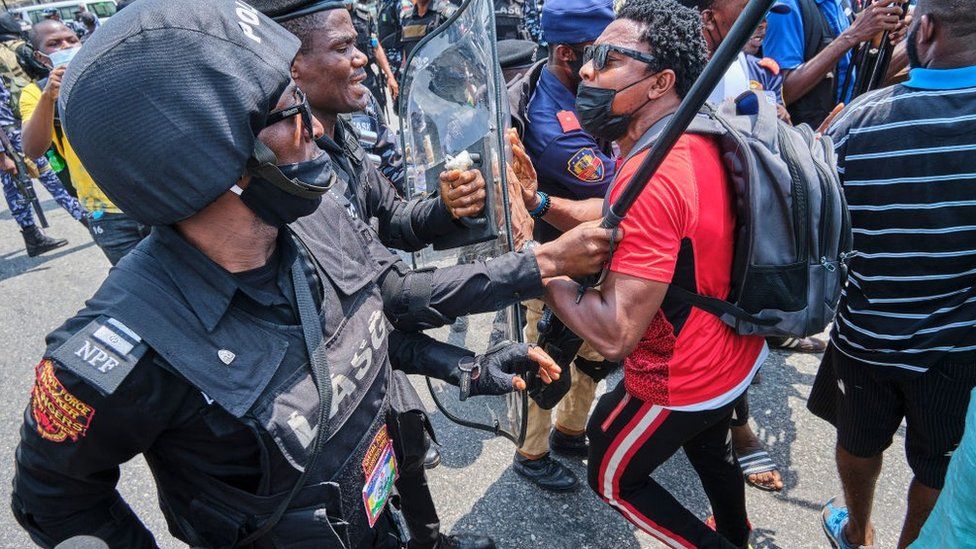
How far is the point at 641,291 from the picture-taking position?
161cm

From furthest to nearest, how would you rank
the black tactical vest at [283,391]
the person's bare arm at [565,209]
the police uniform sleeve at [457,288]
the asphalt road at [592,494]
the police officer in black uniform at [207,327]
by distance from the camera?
the asphalt road at [592,494] → the person's bare arm at [565,209] → the police uniform sleeve at [457,288] → the black tactical vest at [283,391] → the police officer in black uniform at [207,327]

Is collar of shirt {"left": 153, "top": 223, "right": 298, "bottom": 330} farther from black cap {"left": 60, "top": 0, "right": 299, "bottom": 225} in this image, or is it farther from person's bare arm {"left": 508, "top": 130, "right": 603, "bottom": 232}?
person's bare arm {"left": 508, "top": 130, "right": 603, "bottom": 232}

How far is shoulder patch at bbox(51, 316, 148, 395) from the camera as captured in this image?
1.11m

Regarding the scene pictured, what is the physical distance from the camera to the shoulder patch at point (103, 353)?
1.11m

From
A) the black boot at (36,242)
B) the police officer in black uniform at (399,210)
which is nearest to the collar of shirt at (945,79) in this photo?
the police officer in black uniform at (399,210)

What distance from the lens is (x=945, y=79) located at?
→ 1.79 meters

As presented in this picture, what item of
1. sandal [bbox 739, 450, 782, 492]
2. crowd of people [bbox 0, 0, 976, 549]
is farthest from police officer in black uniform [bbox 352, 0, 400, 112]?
sandal [bbox 739, 450, 782, 492]

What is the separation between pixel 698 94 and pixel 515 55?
9.46 ft

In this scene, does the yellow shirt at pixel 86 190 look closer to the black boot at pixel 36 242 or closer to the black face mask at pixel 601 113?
the black face mask at pixel 601 113

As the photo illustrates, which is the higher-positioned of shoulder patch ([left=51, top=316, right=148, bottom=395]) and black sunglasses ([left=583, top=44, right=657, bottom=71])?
black sunglasses ([left=583, top=44, right=657, bottom=71])

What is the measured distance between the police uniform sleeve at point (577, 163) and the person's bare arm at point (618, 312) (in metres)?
0.96

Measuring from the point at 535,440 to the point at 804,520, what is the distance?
1247 mm

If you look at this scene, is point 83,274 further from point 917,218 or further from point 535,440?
point 917,218

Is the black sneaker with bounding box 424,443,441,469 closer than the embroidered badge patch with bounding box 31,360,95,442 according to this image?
No
